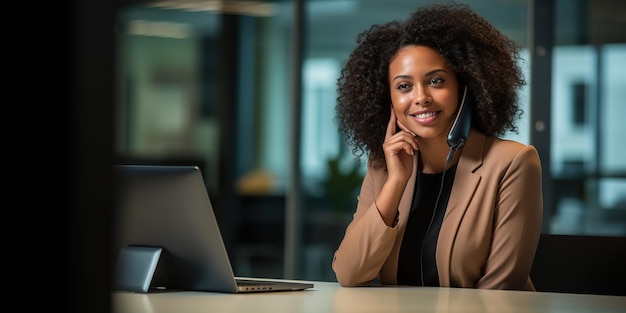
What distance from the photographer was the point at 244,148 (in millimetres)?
6109

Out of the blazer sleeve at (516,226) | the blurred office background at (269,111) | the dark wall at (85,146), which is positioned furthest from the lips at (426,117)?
the blurred office background at (269,111)

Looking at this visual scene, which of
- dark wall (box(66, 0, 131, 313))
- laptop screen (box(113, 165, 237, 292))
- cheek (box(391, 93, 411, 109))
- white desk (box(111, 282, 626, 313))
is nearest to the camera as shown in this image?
dark wall (box(66, 0, 131, 313))

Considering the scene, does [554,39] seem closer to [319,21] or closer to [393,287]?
[319,21]

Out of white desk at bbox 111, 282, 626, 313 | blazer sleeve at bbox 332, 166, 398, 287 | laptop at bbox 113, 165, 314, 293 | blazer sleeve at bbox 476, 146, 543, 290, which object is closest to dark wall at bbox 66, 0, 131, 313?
white desk at bbox 111, 282, 626, 313

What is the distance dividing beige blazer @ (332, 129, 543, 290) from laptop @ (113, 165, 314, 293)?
455 mm

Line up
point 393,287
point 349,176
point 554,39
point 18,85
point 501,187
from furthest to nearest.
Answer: point 349,176
point 554,39
point 501,187
point 393,287
point 18,85

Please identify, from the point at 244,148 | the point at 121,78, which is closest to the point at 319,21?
the point at 244,148

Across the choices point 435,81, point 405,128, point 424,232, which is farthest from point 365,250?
point 435,81

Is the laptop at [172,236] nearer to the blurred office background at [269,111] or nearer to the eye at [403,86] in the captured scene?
the eye at [403,86]

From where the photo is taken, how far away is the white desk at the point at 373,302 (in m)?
1.59

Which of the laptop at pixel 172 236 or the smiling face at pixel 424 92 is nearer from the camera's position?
the laptop at pixel 172 236

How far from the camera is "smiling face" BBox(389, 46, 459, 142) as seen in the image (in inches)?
97.1

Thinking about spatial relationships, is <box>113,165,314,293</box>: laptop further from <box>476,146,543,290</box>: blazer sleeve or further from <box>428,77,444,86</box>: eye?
<box>428,77,444,86</box>: eye

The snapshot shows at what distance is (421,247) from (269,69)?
3807mm
